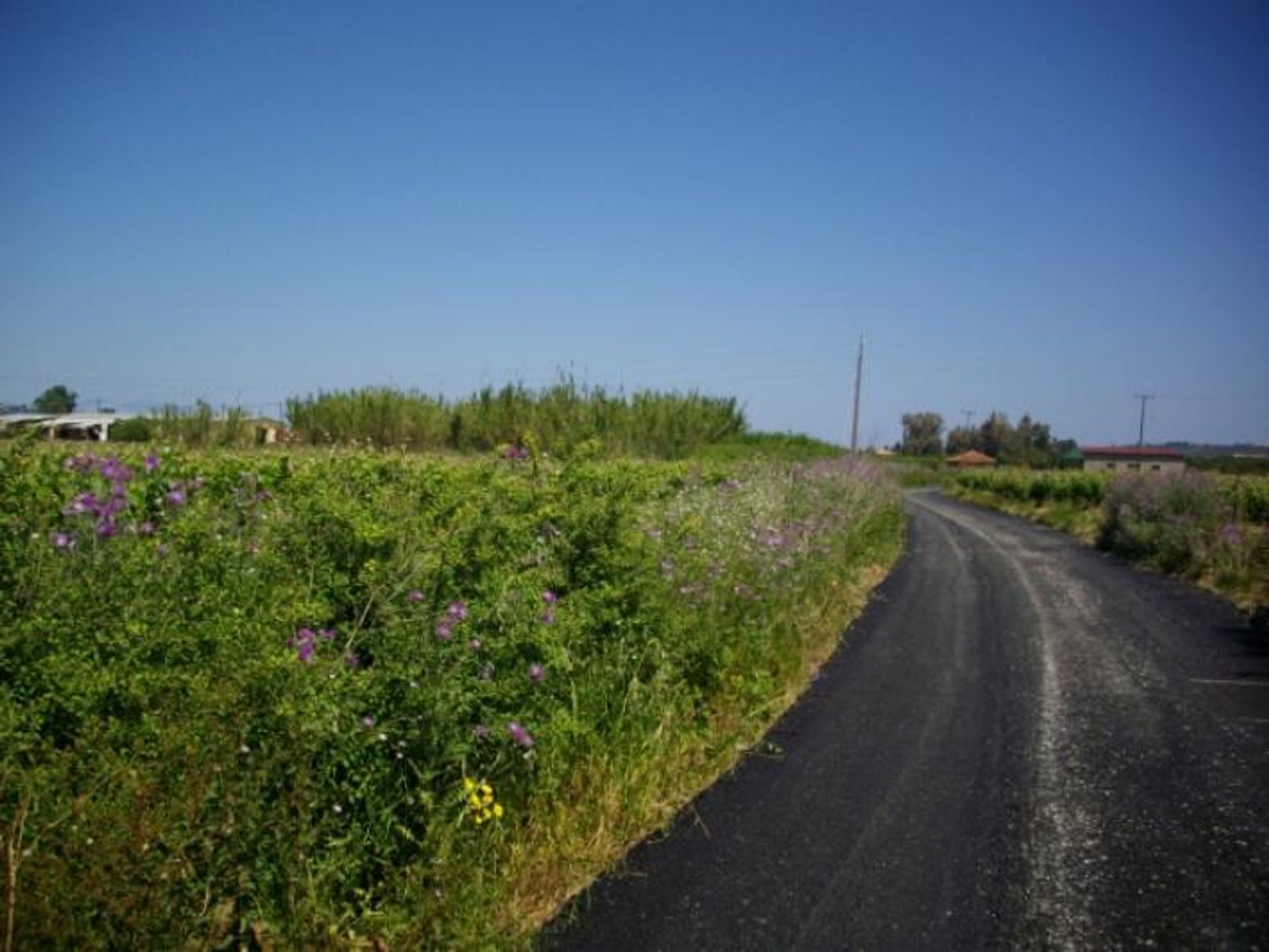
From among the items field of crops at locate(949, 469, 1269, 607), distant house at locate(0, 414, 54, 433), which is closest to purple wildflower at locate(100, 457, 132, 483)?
distant house at locate(0, 414, 54, 433)

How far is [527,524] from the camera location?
5.14 m

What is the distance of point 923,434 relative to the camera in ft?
481

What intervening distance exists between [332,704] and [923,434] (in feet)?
503

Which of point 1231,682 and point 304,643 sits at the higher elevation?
point 304,643

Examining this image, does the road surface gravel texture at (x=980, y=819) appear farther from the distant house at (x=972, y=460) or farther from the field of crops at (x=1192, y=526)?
the distant house at (x=972, y=460)

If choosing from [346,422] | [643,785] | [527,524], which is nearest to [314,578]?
[527,524]

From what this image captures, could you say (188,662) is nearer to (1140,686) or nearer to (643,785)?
(643,785)

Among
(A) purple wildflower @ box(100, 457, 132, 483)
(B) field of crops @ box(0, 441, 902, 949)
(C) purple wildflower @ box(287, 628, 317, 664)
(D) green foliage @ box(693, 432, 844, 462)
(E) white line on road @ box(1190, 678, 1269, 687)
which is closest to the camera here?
(B) field of crops @ box(0, 441, 902, 949)

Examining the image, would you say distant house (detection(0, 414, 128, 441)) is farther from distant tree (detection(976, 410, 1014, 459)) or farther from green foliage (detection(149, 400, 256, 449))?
distant tree (detection(976, 410, 1014, 459))

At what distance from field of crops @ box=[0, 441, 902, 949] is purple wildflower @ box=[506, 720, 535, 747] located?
13mm

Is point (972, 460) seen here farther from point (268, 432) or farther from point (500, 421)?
point (268, 432)

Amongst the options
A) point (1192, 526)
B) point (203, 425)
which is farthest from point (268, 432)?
point (1192, 526)

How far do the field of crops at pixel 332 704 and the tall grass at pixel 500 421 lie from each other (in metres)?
12.8

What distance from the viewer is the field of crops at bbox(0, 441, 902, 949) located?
8.50 feet
